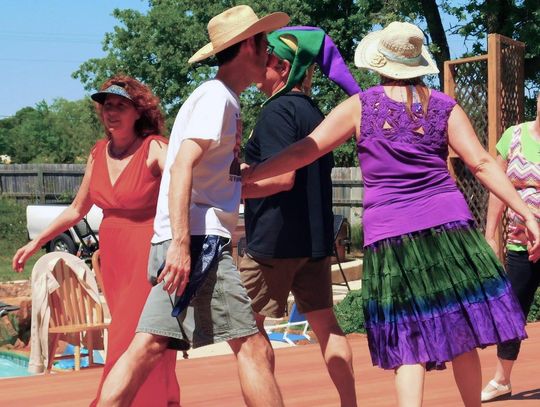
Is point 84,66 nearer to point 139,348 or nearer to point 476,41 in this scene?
point 476,41

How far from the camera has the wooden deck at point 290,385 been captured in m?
5.47

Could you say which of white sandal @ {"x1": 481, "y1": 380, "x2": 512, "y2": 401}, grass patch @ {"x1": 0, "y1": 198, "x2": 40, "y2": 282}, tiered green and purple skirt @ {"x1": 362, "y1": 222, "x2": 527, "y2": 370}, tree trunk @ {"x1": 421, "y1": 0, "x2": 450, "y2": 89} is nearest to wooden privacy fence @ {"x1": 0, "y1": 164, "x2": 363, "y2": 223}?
grass patch @ {"x1": 0, "y1": 198, "x2": 40, "y2": 282}

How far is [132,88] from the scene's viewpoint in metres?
4.66

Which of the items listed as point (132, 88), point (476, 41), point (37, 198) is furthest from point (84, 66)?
point (132, 88)

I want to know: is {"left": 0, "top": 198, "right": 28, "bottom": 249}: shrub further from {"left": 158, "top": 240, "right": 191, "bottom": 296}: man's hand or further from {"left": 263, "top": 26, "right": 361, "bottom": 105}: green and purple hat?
{"left": 158, "top": 240, "right": 191, "bottom": 296}: man's hand

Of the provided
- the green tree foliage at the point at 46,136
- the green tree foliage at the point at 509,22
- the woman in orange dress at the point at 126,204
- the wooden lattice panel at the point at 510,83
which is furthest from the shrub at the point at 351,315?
the green tree foliage at the point at 46,136

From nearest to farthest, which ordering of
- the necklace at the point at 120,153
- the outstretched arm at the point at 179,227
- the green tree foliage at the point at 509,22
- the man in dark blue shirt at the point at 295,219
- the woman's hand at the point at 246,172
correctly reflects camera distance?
the outstretched arm at the point at 179,227 < the woman's hand at the point at 246,172 < the man in dark blue shirt at the point at 295,219 < the necklace at the point at 120,153 < the green tree foliage at the point at 509,22

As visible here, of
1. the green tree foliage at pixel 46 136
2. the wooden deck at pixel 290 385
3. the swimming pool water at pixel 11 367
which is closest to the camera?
the wooden deck at pixel 290 385

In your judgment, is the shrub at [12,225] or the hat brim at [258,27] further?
the shrub at [12,225]

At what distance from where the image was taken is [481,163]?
153 inches

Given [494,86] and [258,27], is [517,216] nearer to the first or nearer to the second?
[258,27]

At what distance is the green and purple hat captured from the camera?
4.60 metres

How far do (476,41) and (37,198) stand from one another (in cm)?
1410

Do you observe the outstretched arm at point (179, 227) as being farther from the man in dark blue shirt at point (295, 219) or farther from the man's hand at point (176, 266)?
the man in dark blue shirt at point (295, 219)
